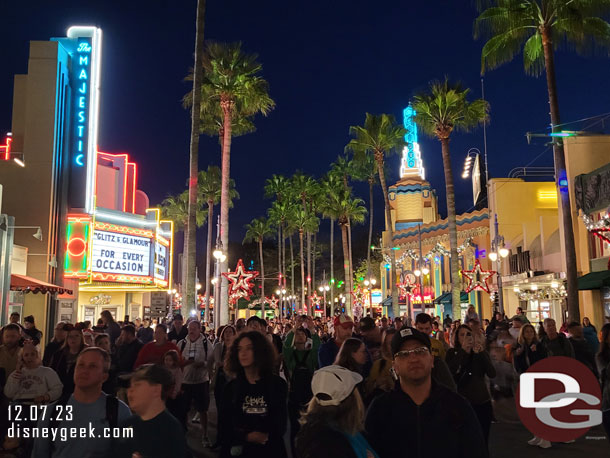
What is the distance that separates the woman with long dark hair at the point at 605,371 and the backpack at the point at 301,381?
3.73 meters

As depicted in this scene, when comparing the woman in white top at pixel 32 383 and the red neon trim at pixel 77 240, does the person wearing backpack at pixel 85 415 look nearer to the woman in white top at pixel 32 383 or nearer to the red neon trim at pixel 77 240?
the woman in white top at pixel 32 383

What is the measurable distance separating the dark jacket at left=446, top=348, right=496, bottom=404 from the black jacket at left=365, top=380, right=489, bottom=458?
4.09 meters

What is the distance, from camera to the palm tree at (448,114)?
97.9 feet

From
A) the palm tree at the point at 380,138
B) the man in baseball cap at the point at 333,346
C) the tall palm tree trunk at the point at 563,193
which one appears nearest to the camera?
the man in baseball cap at the point at 333,346

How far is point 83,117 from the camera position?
25312mm

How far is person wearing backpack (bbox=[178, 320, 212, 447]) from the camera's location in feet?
33.8

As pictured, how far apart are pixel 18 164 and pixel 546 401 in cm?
2208

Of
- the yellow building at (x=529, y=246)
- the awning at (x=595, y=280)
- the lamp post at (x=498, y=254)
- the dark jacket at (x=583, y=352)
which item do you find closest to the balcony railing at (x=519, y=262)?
the yellow building at (x=529, y=246)

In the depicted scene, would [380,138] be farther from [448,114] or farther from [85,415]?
[85,415]

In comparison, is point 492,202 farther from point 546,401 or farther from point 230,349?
point 230,349

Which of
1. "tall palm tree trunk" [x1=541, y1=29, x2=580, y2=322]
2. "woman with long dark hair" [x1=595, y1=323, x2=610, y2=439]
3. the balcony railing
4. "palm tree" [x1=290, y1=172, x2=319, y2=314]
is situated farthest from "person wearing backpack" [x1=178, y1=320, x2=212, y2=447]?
"palm tree" [x1=290, y1=172, x2=319, y2=314]

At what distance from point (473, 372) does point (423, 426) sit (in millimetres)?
4405

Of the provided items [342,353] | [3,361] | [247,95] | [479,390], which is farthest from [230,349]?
[247,95]

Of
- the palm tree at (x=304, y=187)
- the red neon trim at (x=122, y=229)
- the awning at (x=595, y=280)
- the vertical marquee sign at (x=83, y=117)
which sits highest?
the palm tree at (x=304, y=187)
